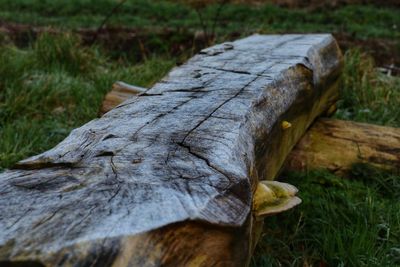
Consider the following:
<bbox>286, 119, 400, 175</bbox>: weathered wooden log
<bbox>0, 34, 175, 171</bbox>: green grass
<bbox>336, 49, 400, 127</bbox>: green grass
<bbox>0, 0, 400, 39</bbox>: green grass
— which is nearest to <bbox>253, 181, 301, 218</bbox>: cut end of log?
<bbox>286, 119, 400, 175</bbox>: weathered wooden log

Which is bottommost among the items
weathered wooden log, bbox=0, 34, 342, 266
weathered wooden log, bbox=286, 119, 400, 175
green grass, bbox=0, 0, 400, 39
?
green grass, bbox=0, 0, 400, 39

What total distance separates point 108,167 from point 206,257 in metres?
0.38

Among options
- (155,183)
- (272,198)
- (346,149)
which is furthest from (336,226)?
(155,183)

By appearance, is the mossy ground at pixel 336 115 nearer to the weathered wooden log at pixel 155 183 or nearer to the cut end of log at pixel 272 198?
the weathered wooden log at pixel 155 183

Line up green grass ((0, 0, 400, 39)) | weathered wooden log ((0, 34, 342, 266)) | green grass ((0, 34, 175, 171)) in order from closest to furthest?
weathered wooden log ((0, 34, 342, 266)) → green grass ((0, 34, 175, 171)) → green grass ((0, 0, 400, 39))

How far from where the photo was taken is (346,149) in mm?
3652

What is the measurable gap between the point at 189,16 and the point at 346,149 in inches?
384

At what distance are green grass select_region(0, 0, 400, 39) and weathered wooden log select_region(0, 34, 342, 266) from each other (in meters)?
9.05

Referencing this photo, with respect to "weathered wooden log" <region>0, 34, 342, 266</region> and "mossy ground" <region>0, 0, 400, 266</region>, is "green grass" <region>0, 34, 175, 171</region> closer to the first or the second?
"mossy ground" <region>0, 0, 400, 266</region>

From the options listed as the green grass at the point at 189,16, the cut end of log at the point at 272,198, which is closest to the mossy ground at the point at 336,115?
the cut end of log at the point at 272,198

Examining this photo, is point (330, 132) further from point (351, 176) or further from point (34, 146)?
point (34, 146)

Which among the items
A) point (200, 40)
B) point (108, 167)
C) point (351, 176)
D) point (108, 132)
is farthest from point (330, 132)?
A: point (200, 40)

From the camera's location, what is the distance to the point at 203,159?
1.77 meters

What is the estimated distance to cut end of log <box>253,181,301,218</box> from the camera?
1789mm
